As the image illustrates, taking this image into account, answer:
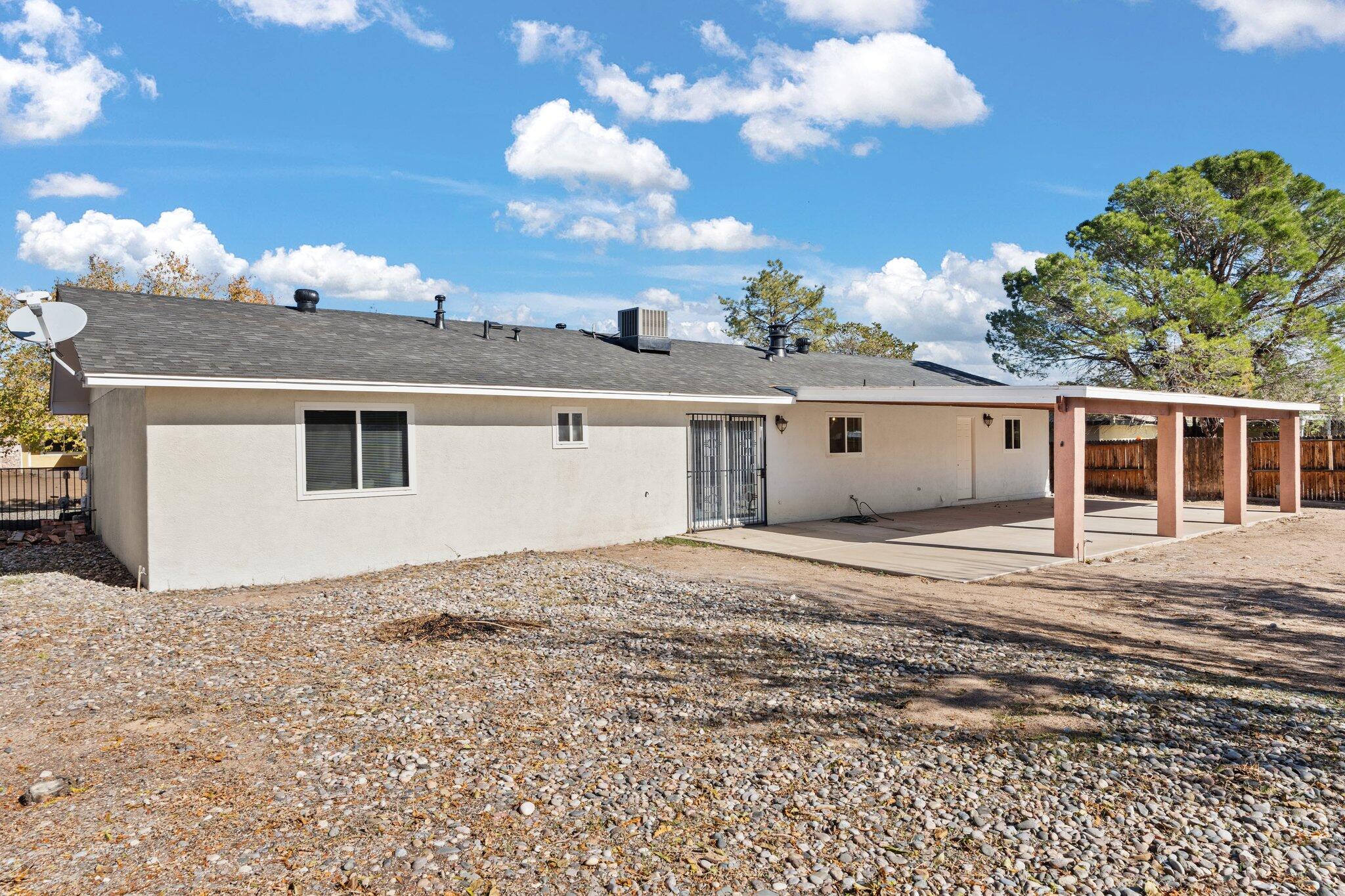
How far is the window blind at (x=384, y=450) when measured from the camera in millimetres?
9727

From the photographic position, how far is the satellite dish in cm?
797

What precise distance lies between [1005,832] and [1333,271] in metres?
25.3

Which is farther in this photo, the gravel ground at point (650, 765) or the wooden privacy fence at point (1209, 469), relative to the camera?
the wooden privacy fence at point (1209, 469)

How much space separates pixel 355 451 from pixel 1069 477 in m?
9.47

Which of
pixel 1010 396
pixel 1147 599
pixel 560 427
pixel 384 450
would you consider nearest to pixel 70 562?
pixel 384 450

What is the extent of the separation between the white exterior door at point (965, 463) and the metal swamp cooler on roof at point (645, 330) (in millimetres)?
7347

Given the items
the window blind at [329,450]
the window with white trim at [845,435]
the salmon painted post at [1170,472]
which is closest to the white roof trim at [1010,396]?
the salmon painted post at [1170,472]

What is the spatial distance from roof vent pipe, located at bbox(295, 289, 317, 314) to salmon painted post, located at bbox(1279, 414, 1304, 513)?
18946mm

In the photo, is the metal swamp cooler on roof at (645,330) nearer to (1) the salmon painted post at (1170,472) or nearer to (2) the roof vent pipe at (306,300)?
(2) the roof vent pipe at (306,300)

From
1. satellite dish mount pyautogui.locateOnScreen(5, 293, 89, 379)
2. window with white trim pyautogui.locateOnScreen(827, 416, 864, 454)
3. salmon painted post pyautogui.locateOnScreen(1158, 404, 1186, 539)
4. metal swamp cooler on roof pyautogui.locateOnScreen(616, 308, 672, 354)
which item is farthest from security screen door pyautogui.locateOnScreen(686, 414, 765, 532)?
satellite dish mount pyautogui.locateOnScreen(5, 293, 89, 379)

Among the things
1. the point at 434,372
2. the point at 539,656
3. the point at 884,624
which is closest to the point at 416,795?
the point at 539,656

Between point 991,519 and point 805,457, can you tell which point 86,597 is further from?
point 991,519

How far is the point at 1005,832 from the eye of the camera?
324 cm

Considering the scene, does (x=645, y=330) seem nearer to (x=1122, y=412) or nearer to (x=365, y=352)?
(x=365, y=352)
